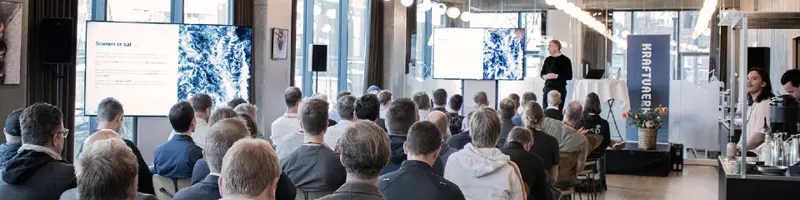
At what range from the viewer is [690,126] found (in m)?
14.1

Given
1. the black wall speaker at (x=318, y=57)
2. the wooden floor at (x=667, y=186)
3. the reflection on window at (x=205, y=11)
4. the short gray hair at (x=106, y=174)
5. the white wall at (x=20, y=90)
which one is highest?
the reflection on window at (x=205, y=11)

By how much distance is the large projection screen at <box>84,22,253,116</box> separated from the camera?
755 centimetres

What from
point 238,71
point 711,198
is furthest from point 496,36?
point 238,71

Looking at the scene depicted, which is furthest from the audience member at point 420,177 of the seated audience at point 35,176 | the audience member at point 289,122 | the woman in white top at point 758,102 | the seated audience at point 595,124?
the seated audience at point 595,124

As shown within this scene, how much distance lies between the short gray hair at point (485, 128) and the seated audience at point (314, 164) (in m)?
0.65

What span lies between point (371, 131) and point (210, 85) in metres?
5.51

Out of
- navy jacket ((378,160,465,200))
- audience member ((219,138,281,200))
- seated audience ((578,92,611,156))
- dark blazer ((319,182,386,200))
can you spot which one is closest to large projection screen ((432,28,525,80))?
seated audience ((578,92,611,156))

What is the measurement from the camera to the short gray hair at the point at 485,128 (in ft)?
14.3

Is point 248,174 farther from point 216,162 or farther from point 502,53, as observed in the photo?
point 502,53

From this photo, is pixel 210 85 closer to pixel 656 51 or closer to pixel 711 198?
pixel 711 198

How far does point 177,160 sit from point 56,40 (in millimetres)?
3074

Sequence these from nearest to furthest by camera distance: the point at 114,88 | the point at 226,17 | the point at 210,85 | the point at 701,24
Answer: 1. the point at 114,88
2. the point at 210,85
3. the point at 226,17
4. the point at 701,24

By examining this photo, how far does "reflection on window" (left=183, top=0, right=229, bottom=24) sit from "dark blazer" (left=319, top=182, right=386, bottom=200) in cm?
735

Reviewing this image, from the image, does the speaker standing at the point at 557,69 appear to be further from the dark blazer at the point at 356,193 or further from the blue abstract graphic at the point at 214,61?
the dark blazer at the point at 356,193
